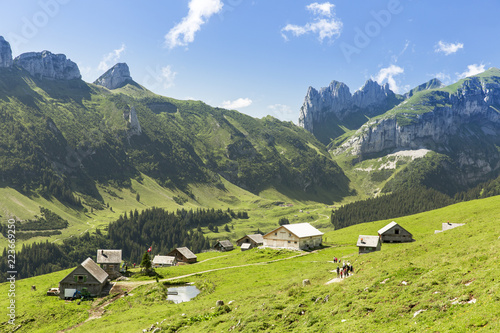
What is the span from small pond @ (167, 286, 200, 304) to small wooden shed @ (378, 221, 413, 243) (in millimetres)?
59013

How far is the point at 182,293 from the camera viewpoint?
62031 millimetres

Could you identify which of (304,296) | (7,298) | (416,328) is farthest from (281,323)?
(7,298)

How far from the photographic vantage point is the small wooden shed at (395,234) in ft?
302

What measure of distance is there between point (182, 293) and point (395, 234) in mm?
63965

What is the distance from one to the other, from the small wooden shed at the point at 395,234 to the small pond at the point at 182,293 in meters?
59.0

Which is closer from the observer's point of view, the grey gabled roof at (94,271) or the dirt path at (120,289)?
the dirt path at (120,289)

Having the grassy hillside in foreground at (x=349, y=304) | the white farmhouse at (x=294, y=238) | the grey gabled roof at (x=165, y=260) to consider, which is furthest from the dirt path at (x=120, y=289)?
the grey gabled roof at (x=165, y=260)

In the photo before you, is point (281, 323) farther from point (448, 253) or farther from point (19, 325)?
point (19, 325)

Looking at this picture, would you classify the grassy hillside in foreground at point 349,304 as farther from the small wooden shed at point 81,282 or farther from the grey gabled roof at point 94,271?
the grey gabled roof at point 94,271

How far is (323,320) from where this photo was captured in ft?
86.2

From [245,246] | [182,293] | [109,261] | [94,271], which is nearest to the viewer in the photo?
[182,293]

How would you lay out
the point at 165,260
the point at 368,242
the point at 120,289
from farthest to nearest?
the point at 165,260
the point at 368,242
the point at 120,289

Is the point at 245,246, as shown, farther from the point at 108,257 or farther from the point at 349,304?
the point at 349,304

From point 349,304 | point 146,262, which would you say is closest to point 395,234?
point 146,262
